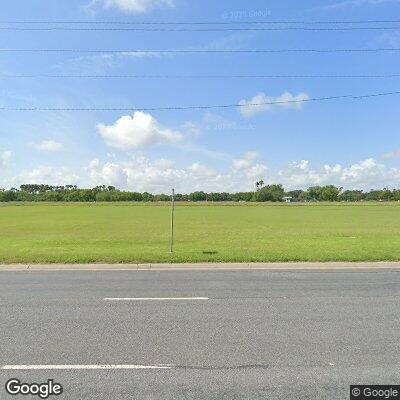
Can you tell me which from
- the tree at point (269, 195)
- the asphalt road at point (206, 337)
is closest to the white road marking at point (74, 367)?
the asphalt road at point (206, 337)

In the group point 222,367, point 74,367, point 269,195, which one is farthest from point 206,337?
point 269,195

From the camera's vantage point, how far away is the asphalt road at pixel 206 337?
3.61m

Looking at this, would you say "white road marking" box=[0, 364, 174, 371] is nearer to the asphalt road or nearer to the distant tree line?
the asphalt road

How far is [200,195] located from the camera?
17800 centimetres

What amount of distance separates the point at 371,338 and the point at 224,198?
178392 millimetres

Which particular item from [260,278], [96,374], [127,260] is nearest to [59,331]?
[96,374]

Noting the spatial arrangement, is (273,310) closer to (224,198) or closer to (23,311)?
(23,311)

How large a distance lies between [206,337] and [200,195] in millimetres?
173234

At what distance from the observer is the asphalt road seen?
3.61 meters

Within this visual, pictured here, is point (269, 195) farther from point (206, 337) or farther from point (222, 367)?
point (222, 367)

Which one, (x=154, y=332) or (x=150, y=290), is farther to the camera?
(x=150, y=290)

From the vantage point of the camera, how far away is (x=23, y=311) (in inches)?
235

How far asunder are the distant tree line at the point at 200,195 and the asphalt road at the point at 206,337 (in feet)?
484

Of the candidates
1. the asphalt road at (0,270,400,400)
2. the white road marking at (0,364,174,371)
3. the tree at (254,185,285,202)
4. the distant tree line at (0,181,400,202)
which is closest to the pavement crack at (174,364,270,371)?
the asphalt road at (0,270,400,400)
